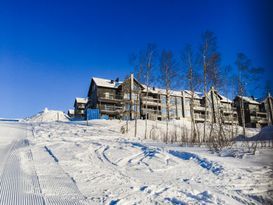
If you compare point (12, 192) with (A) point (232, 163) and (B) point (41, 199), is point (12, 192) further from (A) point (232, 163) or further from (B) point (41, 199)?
(A) point (232, 163)

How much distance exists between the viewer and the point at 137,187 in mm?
3674

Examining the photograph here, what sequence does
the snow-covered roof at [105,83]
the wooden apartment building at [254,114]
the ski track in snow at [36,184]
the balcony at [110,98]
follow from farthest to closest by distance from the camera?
the wooden apartment building at [254,114] < the snow-covered roof at [105,83] < the balcony at [110,98] < the ski track in snow at [36,184]

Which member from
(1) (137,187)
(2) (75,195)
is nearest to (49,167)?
(2) (75,195)

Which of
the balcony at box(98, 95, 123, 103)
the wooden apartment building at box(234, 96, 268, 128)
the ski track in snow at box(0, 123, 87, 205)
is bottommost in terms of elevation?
the ski track in snow at box(0, 123, 87, 205)

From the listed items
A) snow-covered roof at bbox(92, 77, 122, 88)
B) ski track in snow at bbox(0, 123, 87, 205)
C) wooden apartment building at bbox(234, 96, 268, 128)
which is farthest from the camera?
wooden apartment building at bbox(234, 96, 268, 128)

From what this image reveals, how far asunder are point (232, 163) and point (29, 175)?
13.3 feet

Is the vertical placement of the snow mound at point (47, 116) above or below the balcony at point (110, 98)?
below

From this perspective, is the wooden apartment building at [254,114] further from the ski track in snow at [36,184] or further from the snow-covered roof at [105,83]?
the ski track in snow at [36,184]

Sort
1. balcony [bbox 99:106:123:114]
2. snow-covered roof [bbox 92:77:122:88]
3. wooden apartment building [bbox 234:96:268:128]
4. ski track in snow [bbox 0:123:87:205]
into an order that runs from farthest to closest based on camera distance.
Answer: wooden apartment building [bbox 234:96:268:128]
snow-covered roof [bbox 92:77:122:88]
balcony [bbox 99:106:123:114]
ski track in snow [bbox 0:123:87:205]

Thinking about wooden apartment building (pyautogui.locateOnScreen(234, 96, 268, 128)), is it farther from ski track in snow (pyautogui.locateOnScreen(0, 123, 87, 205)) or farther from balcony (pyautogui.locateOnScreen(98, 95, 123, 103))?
ski track in snow (pyautogui.locateOnScreen(0, 123, 87, 205))

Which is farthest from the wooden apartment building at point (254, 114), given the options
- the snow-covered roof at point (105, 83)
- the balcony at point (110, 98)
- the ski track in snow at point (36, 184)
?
the ski track in snow at point (36, 184)

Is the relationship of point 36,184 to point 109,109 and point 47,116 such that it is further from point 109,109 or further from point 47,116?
point 47,116

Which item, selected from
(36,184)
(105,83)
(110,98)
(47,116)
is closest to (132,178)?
(36,184)

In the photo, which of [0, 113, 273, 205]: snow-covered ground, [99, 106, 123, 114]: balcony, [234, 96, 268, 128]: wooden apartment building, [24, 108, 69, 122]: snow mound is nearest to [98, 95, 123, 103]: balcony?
[99, 106, 123, 114]: balcony
